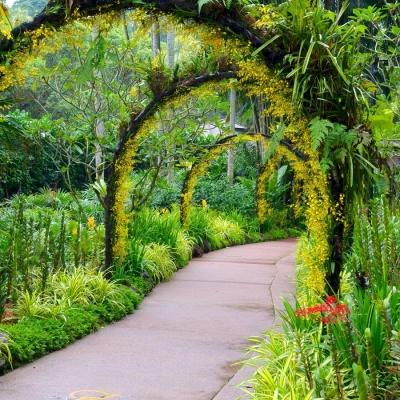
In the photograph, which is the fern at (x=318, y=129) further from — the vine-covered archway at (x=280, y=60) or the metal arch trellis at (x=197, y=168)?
the metal arch trellis at (x=197, y=168)

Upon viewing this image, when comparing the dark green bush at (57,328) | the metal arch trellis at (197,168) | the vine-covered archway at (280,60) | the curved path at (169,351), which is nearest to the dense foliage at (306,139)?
the vine-covered archway at (280,60)

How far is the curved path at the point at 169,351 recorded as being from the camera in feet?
16.2

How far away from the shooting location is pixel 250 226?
59.2ft

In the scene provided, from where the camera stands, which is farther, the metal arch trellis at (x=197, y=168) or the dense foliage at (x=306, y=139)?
the metal arch trellis at (x=197, y=168)

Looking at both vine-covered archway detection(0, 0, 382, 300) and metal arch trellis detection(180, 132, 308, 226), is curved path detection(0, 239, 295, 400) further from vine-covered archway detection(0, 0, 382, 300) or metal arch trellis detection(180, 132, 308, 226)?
metal arch trellis detection(180, 132, 308, 226)

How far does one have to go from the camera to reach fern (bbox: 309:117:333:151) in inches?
199

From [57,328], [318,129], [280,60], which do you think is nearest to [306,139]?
[318,129]

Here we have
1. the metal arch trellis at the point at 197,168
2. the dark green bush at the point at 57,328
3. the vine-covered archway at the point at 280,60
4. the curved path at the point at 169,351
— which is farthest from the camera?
the metal arch trellis at the point at 197,168

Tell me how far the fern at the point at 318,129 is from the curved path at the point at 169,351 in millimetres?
2031

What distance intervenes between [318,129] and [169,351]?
264cm

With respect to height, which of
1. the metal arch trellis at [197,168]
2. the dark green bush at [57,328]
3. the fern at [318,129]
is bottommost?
the dark green bush at [57,328]

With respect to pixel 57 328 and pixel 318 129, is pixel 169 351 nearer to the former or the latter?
pixel 57 328

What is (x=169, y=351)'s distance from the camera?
6.15 metres

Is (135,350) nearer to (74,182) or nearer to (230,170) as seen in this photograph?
(230,170)
